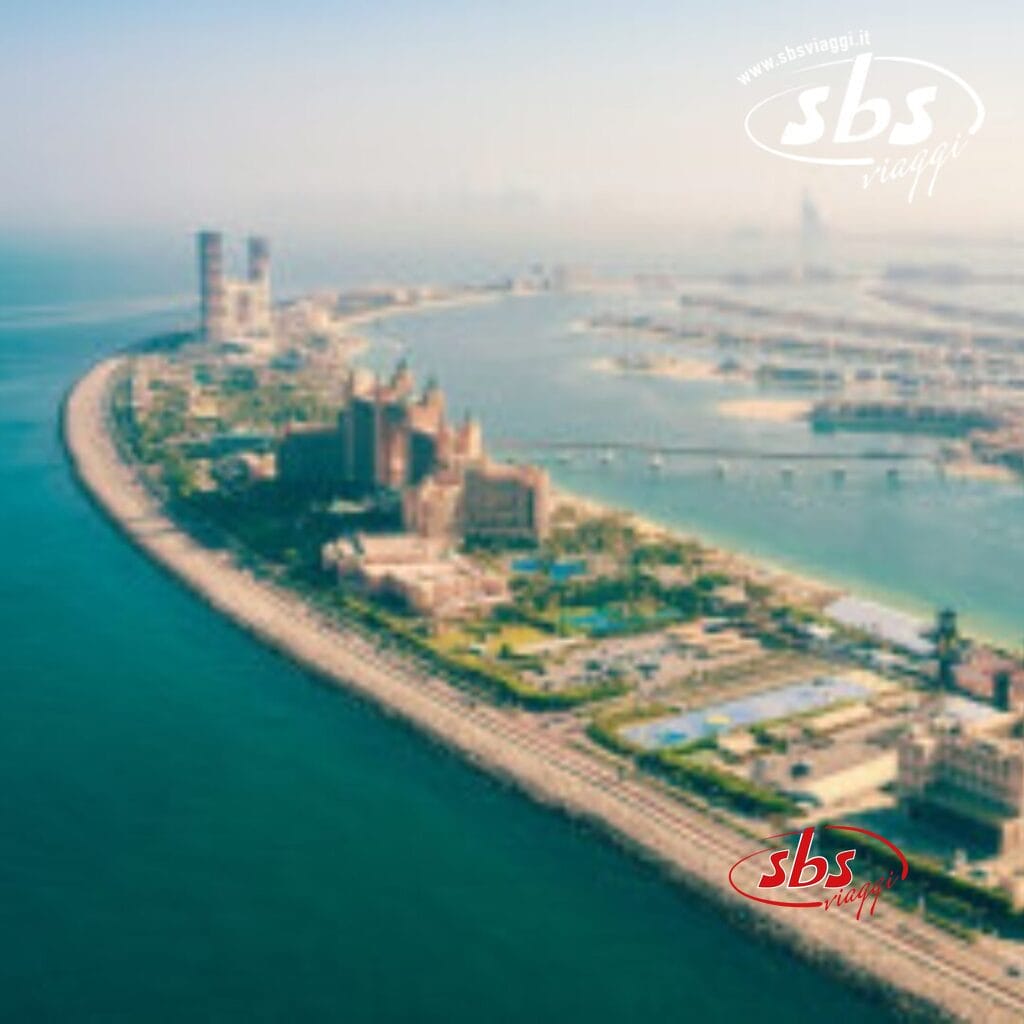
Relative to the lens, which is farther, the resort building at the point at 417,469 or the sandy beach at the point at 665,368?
the sandy beach at the point at 665,368

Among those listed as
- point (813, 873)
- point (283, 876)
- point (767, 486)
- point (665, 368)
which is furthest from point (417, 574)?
point (665, 368)

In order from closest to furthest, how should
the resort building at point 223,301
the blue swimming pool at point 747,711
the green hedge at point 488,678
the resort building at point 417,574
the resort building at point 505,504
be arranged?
1. the blue swimming pool at point 747,711
2. the green hedge at point 488,678
3. the resort building at point 417,574
4. the resort building at point 505,504
5. the resort building at point 223,301

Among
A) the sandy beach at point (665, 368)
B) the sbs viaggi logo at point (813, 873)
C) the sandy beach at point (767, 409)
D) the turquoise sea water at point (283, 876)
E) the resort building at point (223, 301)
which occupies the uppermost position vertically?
the resort building at point (223, 301)

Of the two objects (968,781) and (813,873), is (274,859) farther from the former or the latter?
(968,781)

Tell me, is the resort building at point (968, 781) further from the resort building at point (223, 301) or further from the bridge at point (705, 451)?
the resort building at point (223, 301)

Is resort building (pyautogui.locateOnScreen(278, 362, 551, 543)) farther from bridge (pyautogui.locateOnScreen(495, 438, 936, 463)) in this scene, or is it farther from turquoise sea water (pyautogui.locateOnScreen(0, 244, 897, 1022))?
turquoise sea water (pyautogui.locateOnScreen(0, 244, 897, 1022))

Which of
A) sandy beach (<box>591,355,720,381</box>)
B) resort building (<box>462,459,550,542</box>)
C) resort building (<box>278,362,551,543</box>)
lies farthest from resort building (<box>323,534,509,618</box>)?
sandy beach (<box>591,355,720,381</box>)

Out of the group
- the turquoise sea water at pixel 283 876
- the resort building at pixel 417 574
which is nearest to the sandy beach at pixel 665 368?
the resort building at pixel 417 574
